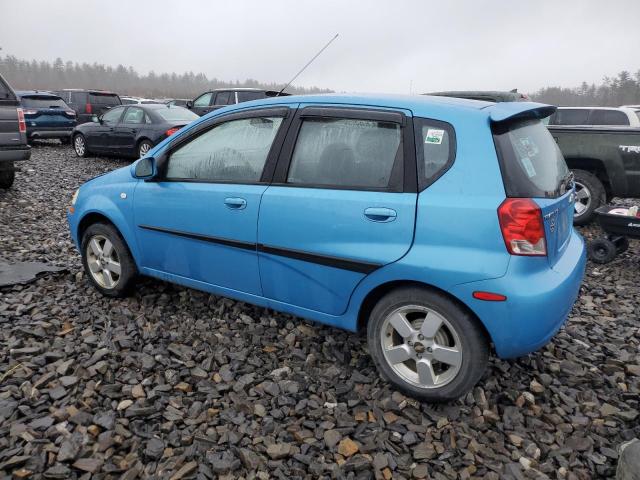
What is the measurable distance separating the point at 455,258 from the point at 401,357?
70cm

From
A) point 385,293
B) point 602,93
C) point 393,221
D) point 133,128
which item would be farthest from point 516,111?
point 602,93

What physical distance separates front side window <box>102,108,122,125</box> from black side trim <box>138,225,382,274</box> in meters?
10.1

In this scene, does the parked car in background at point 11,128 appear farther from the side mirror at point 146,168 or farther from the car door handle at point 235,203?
the car door handle at point 235,203

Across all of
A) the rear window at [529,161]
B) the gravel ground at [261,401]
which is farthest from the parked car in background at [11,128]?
the rear window at [529,161]

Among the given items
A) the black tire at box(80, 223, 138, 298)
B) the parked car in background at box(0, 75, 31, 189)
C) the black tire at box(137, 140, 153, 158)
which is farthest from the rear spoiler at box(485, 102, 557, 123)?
the black tire at box(137, 140, 153, 158)

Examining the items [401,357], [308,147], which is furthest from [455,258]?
[308,147]

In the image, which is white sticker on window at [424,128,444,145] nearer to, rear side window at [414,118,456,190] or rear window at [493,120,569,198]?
rear side window at [414,118,456,190]

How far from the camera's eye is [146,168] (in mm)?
3648

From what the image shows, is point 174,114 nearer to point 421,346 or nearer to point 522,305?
point 421,346

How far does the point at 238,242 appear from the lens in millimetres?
3219

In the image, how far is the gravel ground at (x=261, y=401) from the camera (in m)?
2.34

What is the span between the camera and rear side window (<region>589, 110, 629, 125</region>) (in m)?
9.65

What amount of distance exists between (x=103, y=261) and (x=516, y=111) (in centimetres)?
341

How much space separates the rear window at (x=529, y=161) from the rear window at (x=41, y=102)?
15.9 meters
